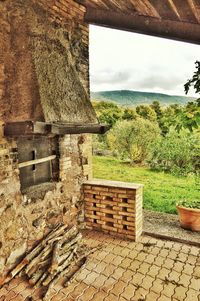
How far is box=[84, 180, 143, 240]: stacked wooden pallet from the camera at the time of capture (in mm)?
5250

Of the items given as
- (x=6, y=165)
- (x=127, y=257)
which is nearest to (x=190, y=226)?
(x=127, y=257)

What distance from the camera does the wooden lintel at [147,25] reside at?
14.8 ft

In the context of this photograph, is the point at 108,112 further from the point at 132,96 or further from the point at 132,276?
the point at 132,276

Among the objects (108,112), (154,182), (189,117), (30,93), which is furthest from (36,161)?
(108,112)

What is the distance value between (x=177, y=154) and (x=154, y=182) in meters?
1.66

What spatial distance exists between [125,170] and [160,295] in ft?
28.5

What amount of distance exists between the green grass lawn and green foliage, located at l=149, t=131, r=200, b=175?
0.41 meters

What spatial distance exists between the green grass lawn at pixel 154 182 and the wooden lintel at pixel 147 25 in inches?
178

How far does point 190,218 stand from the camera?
5688mm

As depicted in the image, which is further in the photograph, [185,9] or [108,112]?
[108,112]

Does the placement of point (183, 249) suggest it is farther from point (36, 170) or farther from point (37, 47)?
point (37, 47)

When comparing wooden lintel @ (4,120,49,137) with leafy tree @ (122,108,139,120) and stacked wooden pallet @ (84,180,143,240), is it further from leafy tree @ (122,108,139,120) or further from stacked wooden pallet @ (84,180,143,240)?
leafy tree @ (122,108,139,120)

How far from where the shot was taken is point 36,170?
15.2 feet

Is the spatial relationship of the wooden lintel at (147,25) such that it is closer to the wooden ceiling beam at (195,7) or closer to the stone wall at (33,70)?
the wooden ceiling beam at (195,7)
